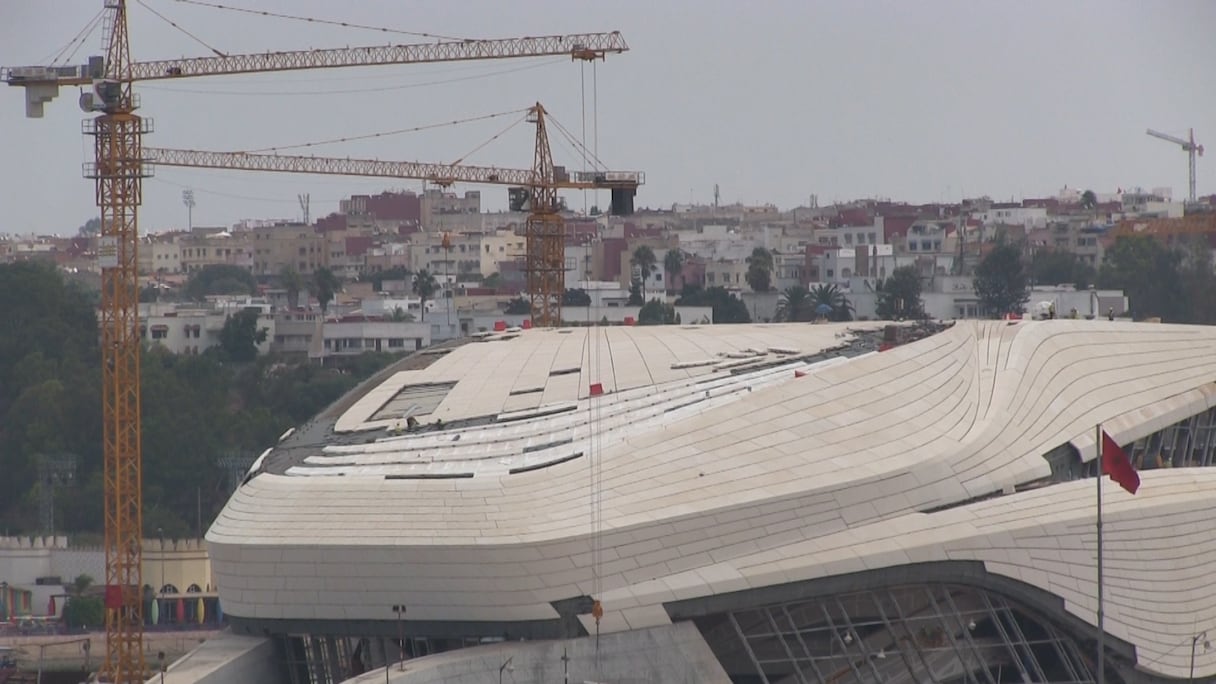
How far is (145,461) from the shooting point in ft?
349

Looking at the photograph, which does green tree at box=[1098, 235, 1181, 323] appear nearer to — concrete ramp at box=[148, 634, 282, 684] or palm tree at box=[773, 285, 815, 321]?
palm tree at box=[773, 285, 815, 321]

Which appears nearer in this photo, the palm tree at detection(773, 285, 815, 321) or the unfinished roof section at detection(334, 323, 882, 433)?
the unfinished roof section at detection(334, 323, 882, 433)

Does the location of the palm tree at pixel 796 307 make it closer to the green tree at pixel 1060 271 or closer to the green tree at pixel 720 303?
the green tree at pixel 720 303

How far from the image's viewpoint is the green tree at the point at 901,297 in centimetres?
13650

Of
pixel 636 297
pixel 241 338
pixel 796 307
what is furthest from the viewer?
pixel 636 297

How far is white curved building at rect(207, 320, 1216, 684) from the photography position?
2219 inches

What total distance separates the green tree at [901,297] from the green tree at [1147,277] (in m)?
10.3

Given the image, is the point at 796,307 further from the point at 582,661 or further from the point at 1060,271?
the point at 582,661

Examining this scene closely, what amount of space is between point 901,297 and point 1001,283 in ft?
19.8

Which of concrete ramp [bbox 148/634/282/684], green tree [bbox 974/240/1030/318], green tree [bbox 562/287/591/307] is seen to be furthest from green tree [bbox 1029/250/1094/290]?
concrete ramp [bbox 148/634/282/684]

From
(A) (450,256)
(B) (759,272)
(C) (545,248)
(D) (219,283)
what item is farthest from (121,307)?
(D) (219,283)

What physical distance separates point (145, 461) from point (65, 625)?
706 inches

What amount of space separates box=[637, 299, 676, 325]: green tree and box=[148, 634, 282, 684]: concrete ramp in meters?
75.4

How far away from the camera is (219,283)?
193 meters
